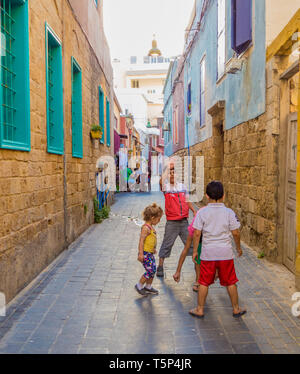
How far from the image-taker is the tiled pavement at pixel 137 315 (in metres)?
3.12

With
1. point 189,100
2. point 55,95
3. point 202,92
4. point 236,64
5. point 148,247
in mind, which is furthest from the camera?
point 189,100

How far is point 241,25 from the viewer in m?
6.83

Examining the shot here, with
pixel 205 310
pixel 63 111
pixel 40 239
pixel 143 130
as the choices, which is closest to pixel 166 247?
pixel 205 310

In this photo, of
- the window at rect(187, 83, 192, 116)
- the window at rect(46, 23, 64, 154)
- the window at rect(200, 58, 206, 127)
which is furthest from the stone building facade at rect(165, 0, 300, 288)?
the window at rect(187, 83, 192, 116)

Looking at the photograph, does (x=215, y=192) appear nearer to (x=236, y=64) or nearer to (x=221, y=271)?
(x=221, y=271)

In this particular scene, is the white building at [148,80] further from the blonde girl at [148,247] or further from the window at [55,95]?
the blonde girl at [148,247]

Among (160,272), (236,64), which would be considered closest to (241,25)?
(236,64)

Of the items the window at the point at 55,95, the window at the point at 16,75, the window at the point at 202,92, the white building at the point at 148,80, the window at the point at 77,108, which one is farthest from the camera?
the white building at the point at 148,80

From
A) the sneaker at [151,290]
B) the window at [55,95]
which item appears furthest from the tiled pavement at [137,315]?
the window at [55,95]

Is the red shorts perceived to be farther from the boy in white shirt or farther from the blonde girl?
the blonde girl

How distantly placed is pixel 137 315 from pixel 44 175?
2.74m

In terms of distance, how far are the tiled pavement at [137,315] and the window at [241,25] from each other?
155 inches

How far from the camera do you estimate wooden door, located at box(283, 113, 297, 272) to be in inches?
204

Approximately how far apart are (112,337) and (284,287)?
2389 mm
